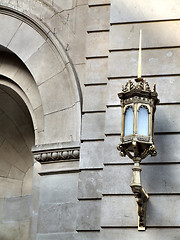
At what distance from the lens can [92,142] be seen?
42.9 feet

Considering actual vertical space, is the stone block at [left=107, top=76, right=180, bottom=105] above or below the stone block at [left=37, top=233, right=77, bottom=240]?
above

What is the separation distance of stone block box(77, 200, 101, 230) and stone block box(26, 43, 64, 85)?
2.96 m

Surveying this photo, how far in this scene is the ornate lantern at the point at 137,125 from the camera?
36.8ft

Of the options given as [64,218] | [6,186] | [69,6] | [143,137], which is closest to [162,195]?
[143,137]

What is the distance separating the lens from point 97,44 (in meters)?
13.7

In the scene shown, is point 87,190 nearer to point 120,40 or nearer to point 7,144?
point 120,40

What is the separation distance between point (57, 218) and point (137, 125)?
305cm

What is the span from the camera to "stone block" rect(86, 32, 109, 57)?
13632mm

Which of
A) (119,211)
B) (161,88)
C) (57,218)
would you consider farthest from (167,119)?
(57,218)

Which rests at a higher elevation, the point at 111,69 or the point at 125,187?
the point at 111,69

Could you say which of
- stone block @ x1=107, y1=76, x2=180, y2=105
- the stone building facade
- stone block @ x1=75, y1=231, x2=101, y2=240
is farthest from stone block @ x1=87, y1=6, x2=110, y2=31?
stone block @ x1=75, y1=231, x2=101, y2=240

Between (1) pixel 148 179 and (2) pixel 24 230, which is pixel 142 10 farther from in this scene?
(2) pixel 24 230

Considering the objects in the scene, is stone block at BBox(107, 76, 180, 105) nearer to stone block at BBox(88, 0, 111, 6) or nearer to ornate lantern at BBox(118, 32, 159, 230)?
ornate lantern at BBox(118, 32, 159, 230)

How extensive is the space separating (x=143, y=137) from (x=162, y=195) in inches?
52.6
